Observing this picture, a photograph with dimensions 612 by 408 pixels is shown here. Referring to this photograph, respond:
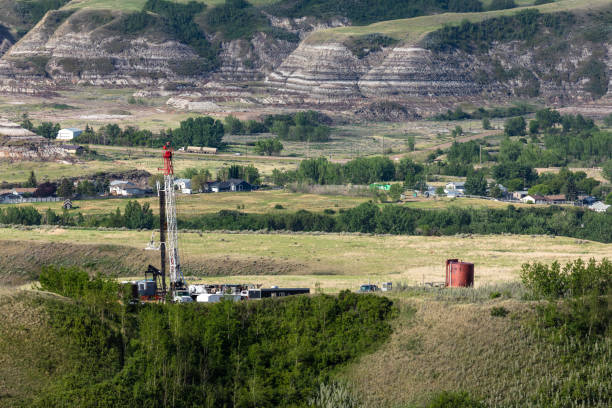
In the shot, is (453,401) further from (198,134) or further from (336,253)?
(198,134)

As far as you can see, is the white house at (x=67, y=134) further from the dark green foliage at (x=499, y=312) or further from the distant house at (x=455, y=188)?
the dark green foliage at (x=499, y=312)

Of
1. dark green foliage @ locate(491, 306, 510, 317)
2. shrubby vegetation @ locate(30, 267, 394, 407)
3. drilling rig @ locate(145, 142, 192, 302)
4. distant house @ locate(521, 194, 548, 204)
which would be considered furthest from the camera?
distant house @ locate(521, 194, 548, 204)

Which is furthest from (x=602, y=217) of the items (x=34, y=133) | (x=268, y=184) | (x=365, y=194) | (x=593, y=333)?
(x=34, y=133)

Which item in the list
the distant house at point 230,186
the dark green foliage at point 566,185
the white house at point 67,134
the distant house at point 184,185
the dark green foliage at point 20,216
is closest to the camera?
the dark green foliage at point 20,216

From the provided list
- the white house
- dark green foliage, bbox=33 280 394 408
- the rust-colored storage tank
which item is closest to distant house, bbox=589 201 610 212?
the rust-colored storage tank

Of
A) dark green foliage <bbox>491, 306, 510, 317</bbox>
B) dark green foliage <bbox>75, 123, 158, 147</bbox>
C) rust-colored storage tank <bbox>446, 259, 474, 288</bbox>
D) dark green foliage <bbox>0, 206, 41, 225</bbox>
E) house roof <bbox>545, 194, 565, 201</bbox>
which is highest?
dark green foliage <bbox>491, 306, 510, 317</bbox>

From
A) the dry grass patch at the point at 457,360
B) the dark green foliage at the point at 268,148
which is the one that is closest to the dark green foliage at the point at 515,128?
the dark green foliage at the point at 268,148

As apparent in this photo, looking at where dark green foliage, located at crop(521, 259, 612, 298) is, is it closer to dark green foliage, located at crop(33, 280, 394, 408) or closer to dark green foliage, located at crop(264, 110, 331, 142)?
dark green foliage, located at crop(33, 280, 394, 408)
